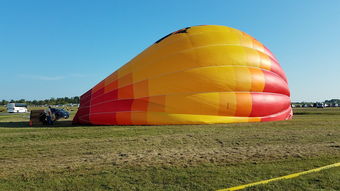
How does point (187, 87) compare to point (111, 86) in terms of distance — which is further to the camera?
point (111, 86)

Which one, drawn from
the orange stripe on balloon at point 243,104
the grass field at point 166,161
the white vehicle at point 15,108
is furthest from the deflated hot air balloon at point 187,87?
the white vehicle at point 15,108

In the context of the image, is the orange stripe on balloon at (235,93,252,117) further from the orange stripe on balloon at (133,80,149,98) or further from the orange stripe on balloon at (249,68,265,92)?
the orange stripe on balloon at (133,80,149,98)

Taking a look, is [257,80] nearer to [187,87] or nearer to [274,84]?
[274,84]

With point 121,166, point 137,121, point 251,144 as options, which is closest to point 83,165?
point 121,166

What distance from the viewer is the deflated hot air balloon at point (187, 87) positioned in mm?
12852

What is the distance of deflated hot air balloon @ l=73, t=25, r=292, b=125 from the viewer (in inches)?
506

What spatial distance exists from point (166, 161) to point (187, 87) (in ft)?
23.9

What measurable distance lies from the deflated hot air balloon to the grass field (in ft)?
11.5

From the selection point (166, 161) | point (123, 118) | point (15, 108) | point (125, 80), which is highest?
point (125, 80)

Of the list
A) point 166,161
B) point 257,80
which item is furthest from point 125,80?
point 166,161

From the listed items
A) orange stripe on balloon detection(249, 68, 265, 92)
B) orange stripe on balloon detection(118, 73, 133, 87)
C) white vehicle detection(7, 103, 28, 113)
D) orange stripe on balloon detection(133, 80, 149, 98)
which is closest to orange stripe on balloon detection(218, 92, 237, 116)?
orange stripe on balloon detection(249, 68, 265, 92)

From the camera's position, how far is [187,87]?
12.9 meters

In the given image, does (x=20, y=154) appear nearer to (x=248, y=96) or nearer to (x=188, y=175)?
(x=188, y=175)

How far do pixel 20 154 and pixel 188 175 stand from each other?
4544 mm
